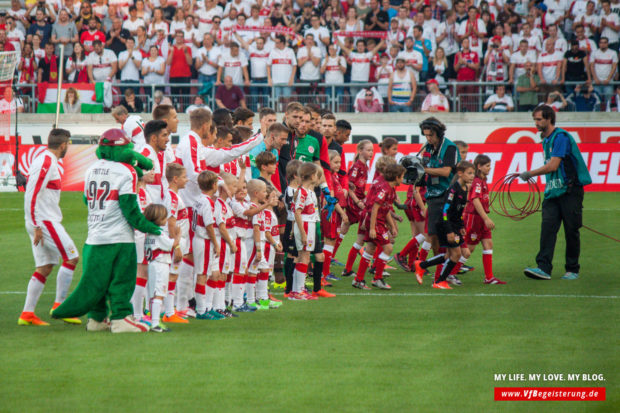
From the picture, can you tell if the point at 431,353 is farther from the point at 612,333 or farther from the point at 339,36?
the point at 339,36

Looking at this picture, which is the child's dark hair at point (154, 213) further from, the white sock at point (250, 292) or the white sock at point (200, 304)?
the white sock at point (250, 292)

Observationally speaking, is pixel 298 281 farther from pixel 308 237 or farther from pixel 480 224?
pixel 480 224

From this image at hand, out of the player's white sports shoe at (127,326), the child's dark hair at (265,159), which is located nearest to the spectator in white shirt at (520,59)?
the child's dark hair at (265,159)

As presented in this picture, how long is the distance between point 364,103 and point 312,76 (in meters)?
1.76

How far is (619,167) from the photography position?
73.2ft

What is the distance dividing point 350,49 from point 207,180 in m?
18.0

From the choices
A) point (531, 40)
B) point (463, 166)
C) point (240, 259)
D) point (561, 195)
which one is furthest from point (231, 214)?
point (531, 40)

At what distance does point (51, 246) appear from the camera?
8648 millimetres

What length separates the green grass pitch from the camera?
5828 millimetres

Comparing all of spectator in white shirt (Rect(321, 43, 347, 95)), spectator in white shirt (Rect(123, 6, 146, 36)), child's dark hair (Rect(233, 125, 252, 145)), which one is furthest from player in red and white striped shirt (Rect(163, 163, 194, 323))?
spectator in white shirt (Rect(123, 6, 146, 36))

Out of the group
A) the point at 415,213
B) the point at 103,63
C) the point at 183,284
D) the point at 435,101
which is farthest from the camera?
the point at 103,63

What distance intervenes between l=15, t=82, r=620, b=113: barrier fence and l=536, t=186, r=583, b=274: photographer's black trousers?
A: 1279 cm

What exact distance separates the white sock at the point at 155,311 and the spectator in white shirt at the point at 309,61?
18062mm

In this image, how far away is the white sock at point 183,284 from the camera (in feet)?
29.6
